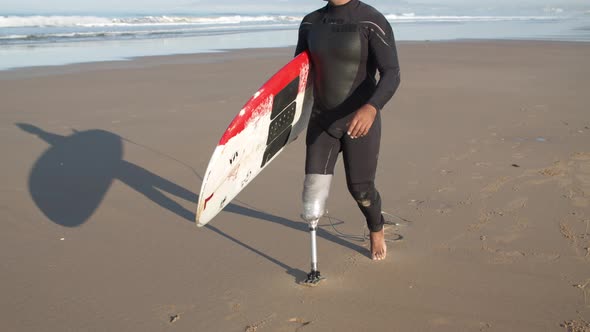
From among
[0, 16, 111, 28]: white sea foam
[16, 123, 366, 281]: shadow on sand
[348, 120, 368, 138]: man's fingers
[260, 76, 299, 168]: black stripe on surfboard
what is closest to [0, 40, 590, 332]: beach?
[16, 123, 366, 281]: shadow on sand

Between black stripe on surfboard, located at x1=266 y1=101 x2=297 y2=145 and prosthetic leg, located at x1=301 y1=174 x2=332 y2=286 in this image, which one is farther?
black stripe on surfboard, located at x1=266 y1=101 x2=297 y2=145

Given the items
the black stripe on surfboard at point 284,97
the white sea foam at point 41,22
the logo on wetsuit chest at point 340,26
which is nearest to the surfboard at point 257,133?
the black stripe on surfboard at point 284,97

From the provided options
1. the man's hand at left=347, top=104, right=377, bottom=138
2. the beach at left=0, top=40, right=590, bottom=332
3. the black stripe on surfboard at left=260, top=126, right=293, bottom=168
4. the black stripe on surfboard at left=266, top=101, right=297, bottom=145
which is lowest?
the beach at left=0, top=40, right=590, bottom=332

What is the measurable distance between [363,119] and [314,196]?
52 centimetres

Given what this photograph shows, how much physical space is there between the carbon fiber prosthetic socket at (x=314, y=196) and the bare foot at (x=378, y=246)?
0.46 m

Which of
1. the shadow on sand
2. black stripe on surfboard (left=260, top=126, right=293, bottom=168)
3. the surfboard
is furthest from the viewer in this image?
the shadow on sand

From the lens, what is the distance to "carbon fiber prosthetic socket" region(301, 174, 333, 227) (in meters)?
3.00

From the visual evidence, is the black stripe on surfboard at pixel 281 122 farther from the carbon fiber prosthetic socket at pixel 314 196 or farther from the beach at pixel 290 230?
the beach at pixel 290 230

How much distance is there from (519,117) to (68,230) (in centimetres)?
550

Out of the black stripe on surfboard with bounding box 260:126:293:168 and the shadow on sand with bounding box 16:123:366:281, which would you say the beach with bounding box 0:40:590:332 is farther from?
the black stripe on surfboard with bounding box 260:126:293:168

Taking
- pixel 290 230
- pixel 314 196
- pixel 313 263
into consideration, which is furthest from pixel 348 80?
pixel 290 230

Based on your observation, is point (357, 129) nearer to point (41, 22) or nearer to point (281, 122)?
point (281, 122)

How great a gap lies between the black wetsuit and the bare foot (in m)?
0.19

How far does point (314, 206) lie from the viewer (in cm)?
299
